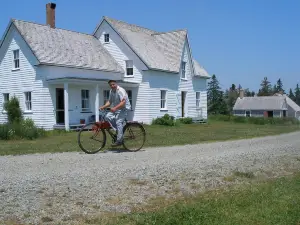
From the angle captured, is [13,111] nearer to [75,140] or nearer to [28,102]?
[28,102]

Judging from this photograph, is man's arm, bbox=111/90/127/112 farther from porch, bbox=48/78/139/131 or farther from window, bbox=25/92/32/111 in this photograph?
window, bbox=25/92/32/111

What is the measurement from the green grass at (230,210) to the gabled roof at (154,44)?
22515 millimetres

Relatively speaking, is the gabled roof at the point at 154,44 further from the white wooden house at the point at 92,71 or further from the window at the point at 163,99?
the window at the point at 163,99

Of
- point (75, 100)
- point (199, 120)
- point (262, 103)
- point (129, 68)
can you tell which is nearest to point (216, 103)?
point (262, 103)

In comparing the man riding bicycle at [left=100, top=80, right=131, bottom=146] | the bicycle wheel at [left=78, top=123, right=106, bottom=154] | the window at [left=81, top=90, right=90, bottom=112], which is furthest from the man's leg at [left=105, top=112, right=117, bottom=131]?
the window at [left=81, top=90, right=90, bottom=112]

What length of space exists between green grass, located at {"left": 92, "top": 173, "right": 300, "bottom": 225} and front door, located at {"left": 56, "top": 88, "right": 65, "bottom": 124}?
20.2m

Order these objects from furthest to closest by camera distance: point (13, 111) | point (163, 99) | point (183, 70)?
point (183, 70) → point (163, 99) → point (13, 111)

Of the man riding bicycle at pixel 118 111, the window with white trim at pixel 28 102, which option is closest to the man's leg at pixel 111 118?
the man riding bicycle at pixel 118 111

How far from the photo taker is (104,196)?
6.01 metres

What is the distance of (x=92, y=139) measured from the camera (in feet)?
36.9

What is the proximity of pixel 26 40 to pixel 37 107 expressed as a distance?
448 cm

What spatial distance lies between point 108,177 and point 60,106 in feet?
63.6

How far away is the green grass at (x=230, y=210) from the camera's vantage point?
5.04 meters

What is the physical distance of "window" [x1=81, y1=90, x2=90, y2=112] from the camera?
1044 inches
